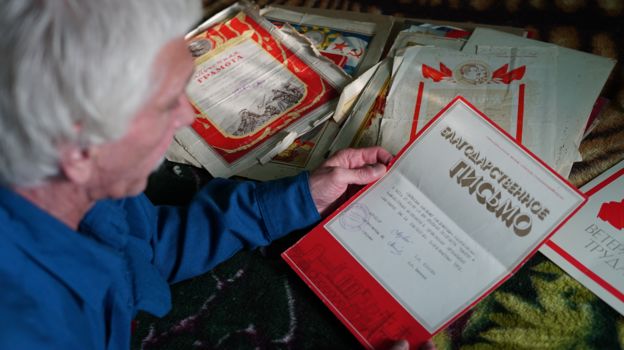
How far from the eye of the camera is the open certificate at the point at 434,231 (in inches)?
26.6

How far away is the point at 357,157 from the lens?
779 mm

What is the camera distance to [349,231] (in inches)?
29.3

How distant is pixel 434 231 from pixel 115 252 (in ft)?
1.29

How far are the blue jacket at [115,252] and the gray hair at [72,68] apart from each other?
0.10m

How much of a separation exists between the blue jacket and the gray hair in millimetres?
97

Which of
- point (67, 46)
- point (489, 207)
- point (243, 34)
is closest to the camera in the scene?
point (67, 46)

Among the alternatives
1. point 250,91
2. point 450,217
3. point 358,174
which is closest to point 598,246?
point 450,217

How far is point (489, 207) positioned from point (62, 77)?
0.50 metres

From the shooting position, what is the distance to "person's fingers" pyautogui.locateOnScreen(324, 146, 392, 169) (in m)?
0.77

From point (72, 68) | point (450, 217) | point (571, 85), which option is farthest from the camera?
point (571, 85)

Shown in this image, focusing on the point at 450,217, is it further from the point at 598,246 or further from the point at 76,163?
the point at 76,163

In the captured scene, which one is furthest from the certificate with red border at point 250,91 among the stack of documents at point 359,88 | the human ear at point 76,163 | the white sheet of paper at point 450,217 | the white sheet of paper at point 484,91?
the human ear at point 76,163

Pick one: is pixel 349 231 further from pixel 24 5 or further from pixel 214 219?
pixel 24 5

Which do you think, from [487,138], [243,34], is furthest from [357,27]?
[487,138]
